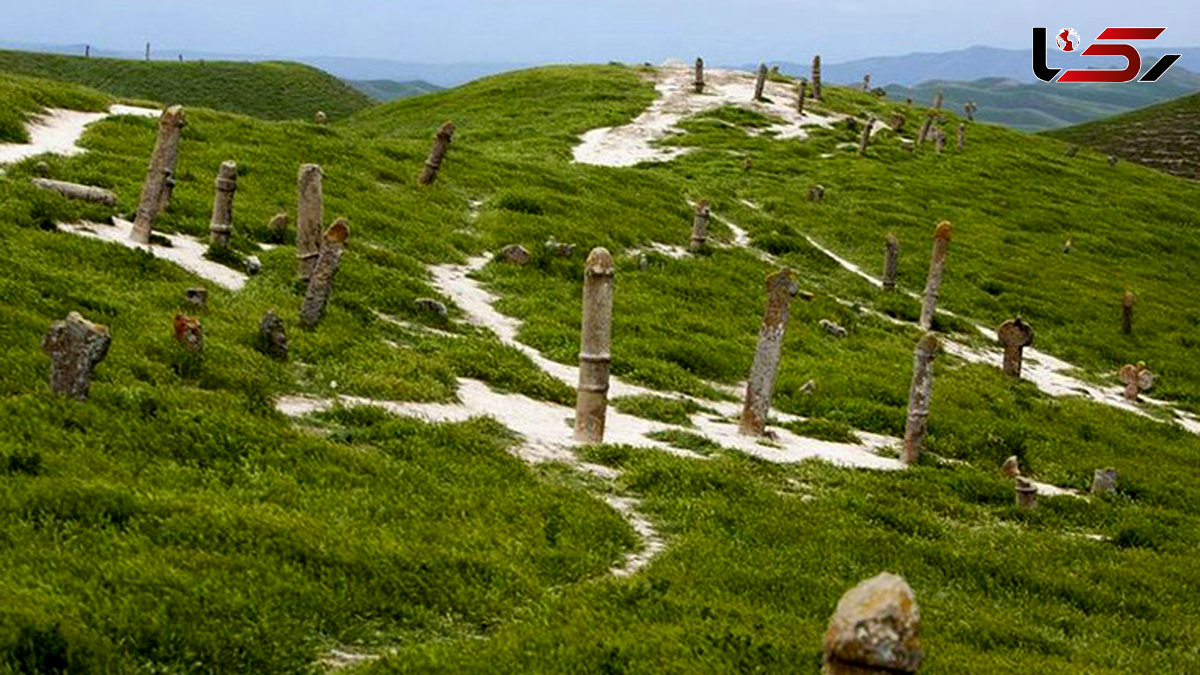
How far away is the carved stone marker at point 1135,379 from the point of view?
4012 centimetres

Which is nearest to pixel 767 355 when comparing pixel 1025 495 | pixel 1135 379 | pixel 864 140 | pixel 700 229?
pixel 1025 495

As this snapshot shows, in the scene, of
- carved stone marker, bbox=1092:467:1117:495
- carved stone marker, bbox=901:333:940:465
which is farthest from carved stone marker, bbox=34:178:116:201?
carved stone marker, bbox=1092:467:1117:495

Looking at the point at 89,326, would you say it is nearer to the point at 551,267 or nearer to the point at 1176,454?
the point at 551,267

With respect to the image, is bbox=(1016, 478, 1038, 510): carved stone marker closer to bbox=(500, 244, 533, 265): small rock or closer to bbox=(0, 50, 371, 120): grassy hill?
bbox=(500, 244, 533, 265): small rock

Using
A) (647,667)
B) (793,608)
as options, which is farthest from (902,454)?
(647,667)

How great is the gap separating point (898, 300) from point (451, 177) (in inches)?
688

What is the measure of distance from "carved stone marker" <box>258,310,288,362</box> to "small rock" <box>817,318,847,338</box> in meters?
21.1

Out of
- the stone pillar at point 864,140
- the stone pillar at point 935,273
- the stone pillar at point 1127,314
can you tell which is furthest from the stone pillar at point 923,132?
the stone pillar at point 935,273

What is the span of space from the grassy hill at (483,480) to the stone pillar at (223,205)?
136 centimetres

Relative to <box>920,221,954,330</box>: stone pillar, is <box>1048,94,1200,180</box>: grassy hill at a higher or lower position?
higher

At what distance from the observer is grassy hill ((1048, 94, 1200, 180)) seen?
395 feet

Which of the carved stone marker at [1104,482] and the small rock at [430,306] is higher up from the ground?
the small rock at [430,306]

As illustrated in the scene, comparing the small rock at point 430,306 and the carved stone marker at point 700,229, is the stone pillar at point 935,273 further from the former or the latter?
the small rock at point 430,306

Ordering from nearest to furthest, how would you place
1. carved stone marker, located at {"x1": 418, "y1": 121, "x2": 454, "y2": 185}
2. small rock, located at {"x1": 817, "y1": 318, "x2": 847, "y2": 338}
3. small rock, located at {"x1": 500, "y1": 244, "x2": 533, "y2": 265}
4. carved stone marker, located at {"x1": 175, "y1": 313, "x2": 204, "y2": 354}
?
carved stone marker, located at {"x1": 175, "y1": 313, "x2": 204, "y2": 354}, small rock, located at {"x1": 500, "y1": 244, "x2": 533, "y2": 265}, small rock, located at {"x1": 817, "y1": 318, "x2": 847, "y2": 338}, carved stone marker, located at {"x1": 418, "y1": 121, "x2": 454, "y2": 185}
